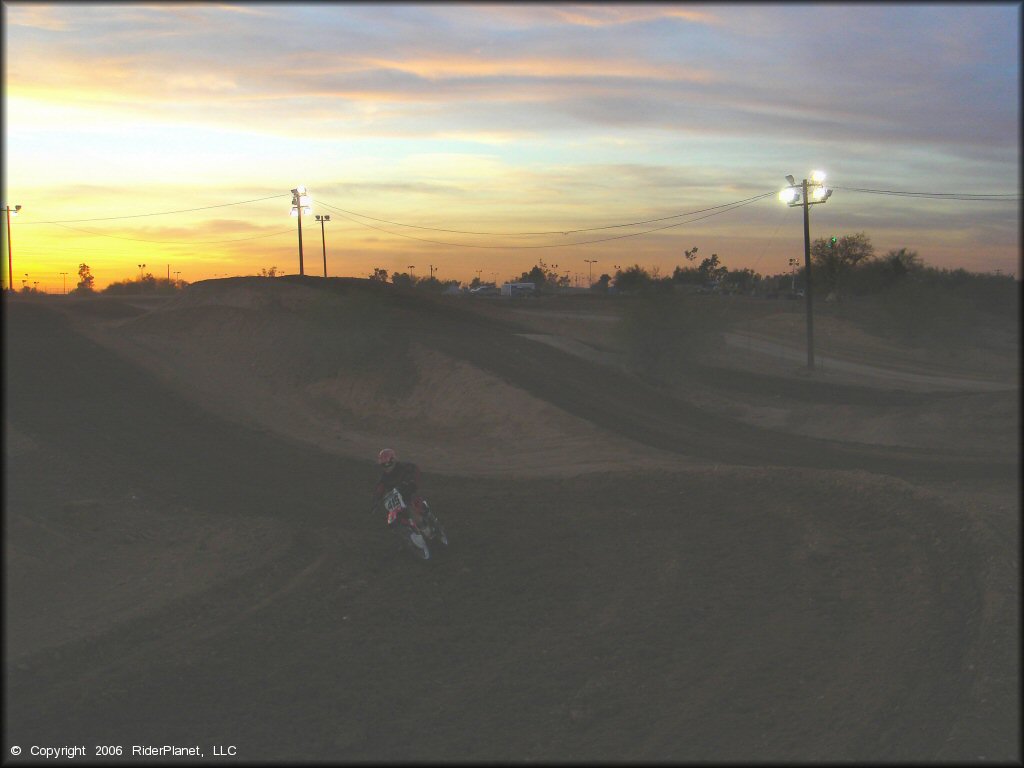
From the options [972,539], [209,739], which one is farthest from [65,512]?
[972,539]

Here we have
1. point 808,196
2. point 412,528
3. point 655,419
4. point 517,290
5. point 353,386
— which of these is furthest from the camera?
point 517,290

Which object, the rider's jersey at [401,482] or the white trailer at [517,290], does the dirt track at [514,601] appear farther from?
the white trailer at [517,290]

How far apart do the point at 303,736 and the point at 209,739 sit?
946 millimetres

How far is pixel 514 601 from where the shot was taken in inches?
504

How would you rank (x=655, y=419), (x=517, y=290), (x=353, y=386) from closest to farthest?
(x=655, y=419), (x=353, y=386), (x=517, y=290)

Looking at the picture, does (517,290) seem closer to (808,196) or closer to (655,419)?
(808,196)

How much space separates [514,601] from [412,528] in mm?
2308

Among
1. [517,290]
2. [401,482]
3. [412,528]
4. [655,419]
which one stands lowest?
[655,419]

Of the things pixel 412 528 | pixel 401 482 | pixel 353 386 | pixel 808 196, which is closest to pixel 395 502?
pixel 401 482

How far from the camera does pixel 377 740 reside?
883 centimetres

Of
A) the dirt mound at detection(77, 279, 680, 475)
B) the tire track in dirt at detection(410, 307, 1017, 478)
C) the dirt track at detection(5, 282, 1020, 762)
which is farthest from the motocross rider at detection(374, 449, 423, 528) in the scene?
the tire track in dirt at detection(410, 307, 1017, 478)

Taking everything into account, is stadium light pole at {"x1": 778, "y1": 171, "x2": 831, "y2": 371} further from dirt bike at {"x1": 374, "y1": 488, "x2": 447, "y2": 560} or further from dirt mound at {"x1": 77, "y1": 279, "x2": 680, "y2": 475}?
dirt bike at {"x1": 374, "y1": 488, "x2": 447, "y2": 560}

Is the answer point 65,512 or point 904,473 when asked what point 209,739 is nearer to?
point 65,512

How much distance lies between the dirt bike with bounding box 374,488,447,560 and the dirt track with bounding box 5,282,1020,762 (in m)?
0.32
